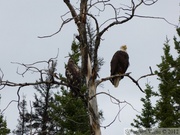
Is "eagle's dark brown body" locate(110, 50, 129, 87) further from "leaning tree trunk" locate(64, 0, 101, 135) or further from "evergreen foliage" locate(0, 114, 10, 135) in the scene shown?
"evergreen foliage" locate(0, 114, 10, 135)

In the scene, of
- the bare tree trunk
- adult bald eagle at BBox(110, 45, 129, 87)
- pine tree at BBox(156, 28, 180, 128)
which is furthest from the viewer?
pine tree at BBox(156, 28, 180, 128)

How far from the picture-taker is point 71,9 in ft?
22.8

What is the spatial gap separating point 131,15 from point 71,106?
15620 mm

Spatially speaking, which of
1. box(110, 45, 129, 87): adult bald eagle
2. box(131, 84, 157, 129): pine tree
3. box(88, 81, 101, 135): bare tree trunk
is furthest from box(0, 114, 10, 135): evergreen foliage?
box(88, 81, 101, 135): bare tree trunk

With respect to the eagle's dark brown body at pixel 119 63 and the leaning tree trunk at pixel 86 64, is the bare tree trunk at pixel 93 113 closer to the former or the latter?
the leaning tree trunk at pixel 86 64

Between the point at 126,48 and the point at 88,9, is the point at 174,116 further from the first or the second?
the point at 88,9

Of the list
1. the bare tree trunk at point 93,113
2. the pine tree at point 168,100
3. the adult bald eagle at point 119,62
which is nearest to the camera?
the bare tree trunk at point 93,113

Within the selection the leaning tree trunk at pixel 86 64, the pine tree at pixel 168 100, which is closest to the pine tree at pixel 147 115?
the pine tree at pixel 168 100

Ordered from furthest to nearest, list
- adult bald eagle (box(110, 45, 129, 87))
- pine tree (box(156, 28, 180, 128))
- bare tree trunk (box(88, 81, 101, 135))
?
pine tree (box(156, 28, 180, 128)), adult bald eagle (box(110, 45, 129, 87)), bare tree trunk (box(88, 81, 101, 135))

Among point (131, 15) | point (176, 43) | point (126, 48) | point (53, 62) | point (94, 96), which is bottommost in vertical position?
point (94, 96)

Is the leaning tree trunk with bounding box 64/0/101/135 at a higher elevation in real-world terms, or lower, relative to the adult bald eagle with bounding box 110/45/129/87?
lower

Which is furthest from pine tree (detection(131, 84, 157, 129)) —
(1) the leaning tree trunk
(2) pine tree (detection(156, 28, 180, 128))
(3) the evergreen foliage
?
(1) the leaning tree trunk

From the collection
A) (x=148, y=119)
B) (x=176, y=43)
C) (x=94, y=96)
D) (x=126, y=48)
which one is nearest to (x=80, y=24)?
(x=94, y=96)

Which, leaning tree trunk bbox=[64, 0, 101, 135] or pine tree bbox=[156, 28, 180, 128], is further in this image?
pine tree bbox=[156, 28, 180, 128]
